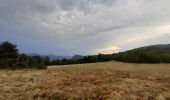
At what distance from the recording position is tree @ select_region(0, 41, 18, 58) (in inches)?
2110

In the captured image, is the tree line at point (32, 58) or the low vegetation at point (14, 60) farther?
the tree line at point (32, 58)

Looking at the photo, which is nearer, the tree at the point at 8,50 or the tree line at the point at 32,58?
the tree line at the point at 32,58

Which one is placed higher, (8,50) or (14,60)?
(8,50)

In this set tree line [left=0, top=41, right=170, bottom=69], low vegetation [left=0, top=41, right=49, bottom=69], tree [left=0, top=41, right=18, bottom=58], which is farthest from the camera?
tree [left=0, top=41, right=18, bottom=58]

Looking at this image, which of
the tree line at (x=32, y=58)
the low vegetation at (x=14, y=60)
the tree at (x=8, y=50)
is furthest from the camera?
A: the tree at (x=8, y=50)

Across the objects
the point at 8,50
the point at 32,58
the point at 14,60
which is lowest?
the point at 14,60

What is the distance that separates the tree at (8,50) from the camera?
53.6m

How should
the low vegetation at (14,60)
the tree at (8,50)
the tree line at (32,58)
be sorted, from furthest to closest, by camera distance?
1. the tree at (8,50)
2. the tree line at (32,58)
3. the low vegetation at (14,60)

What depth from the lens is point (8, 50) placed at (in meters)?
54.8

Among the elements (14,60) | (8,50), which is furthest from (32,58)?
(8,50)

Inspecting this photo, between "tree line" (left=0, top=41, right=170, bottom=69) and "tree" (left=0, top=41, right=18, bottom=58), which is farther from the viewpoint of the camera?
"tree" (left=0, top=41, right=18, bottom=58)

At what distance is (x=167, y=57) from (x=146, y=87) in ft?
137

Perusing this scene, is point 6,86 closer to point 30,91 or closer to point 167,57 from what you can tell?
point 30,91

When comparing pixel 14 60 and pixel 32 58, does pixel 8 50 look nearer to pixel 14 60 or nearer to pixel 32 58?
pixel 32 58
